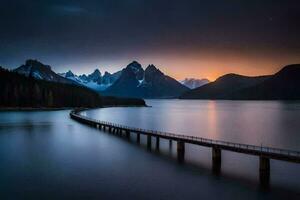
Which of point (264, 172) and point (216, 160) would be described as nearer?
point (264, 172)

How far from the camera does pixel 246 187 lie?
38188 mm

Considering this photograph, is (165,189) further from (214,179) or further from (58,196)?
(58,196)

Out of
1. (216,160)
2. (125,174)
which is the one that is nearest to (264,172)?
(216,160)

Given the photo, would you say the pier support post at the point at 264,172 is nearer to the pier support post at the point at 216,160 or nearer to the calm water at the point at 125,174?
the calm water at the point at 125,174

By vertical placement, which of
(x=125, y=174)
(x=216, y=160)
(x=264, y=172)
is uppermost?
(x=216, y=160)

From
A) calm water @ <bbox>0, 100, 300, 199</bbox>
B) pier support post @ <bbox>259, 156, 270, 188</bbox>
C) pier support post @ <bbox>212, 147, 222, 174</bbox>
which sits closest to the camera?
calm water @ <bbox>0, 100, 300, 199</bbox>

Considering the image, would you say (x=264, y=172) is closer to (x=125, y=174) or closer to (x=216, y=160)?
(x=216, y=160)

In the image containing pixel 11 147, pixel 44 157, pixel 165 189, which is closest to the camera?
pixel 165 189

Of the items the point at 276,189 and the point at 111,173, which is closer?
the point at 276,189

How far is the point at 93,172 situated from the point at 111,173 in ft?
8.17

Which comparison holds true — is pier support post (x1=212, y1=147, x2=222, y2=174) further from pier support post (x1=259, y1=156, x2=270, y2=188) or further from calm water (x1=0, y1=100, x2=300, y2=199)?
pier support post (x1=259, y1=156, x2=270, y2=188)

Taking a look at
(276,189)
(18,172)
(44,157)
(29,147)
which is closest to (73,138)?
(29,147)

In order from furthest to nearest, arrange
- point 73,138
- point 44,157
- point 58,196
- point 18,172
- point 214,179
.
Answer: point 73,138 → point 44,157 → point 18,172 → point 214,179 → point 58,196

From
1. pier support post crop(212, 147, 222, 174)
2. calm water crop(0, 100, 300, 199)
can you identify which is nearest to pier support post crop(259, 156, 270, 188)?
calm water crop(0, 100, 300, 199)
